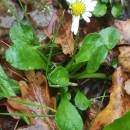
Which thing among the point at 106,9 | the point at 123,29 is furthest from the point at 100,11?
the point at 123,29

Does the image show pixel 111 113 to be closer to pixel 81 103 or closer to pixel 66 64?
pixel 81 103

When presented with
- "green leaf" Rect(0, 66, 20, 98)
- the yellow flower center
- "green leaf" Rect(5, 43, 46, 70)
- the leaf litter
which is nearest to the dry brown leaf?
the leaf litter

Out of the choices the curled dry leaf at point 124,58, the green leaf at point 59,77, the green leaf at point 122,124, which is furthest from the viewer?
the curled dry leaf at point 124,58

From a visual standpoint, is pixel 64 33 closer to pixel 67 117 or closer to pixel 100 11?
pixel 100 11

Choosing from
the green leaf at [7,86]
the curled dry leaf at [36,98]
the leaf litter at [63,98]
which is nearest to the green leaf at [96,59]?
the leaf litter at [63,98]

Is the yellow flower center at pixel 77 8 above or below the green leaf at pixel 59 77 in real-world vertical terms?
above

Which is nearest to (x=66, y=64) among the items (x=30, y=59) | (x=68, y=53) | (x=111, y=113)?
(x=68, y=53)

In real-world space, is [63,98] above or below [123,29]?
below

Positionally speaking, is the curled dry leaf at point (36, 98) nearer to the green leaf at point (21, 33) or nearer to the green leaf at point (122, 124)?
the green leaf at point (21, 33)
